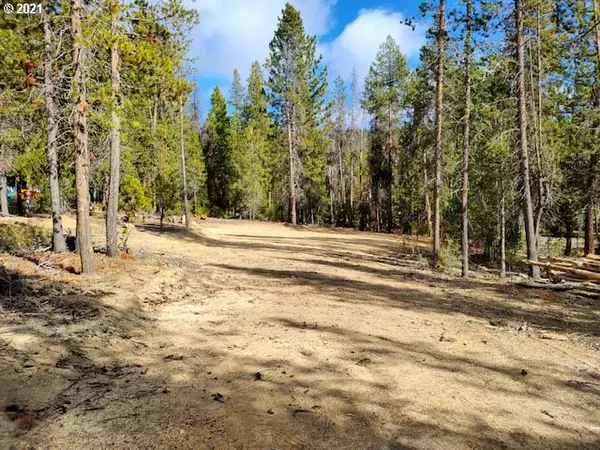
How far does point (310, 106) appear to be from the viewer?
3762 centimetres

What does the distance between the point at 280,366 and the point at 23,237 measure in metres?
13.0

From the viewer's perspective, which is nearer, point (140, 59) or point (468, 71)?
point (140, 59)

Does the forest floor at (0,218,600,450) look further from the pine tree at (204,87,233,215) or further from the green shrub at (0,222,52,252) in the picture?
the pine tree at (204,87,233,215)

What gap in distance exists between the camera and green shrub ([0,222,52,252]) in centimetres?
1298

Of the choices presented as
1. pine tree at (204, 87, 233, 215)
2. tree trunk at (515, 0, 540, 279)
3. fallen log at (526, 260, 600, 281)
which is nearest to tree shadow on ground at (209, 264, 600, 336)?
fallen log at (526, 260, 600, 281)

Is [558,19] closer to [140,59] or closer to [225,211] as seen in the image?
[140,59]

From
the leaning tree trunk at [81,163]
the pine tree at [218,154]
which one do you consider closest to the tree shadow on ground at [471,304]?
the leaning tree trunk at [81,163]

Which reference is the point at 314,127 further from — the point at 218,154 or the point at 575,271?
the point at 575,271

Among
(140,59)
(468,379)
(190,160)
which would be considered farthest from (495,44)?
(190,160)

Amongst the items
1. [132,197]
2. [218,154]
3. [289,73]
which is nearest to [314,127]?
[289,73]

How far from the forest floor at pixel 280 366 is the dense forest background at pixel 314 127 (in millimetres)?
2792

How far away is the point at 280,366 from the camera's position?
5547 mm

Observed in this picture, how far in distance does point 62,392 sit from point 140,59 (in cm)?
827

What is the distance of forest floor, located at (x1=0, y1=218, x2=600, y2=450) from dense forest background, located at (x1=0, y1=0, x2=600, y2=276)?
2.79 metres
